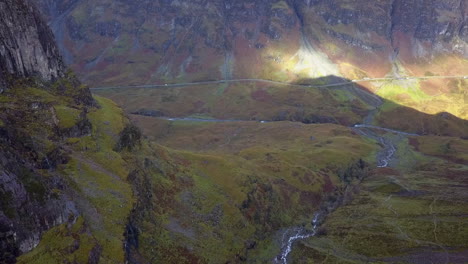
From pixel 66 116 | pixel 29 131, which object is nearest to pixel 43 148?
pixel 29 131

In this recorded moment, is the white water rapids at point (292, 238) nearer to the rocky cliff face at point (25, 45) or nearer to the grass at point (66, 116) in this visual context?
the grass at point (66, 116)

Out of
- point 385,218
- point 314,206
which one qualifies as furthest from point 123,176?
point 385,218

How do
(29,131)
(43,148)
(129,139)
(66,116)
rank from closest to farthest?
1. (43,148)
2. (29,131)
3. (66,116)
4. (129,139)

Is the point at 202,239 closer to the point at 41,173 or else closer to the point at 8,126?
the point at 41,173

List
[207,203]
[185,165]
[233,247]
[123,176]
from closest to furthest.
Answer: [123,176] < [233,247] < [207,203] < [185,165]

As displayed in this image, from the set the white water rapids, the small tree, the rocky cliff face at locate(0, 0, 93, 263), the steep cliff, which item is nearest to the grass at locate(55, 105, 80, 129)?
the steep cliff

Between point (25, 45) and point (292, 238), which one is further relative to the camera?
point (292, 238)

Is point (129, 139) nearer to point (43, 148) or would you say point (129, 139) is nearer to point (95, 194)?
point (43, 148)

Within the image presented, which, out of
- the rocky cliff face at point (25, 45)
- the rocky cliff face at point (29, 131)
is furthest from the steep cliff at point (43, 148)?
the rocky cliff face at point (25, 45)
